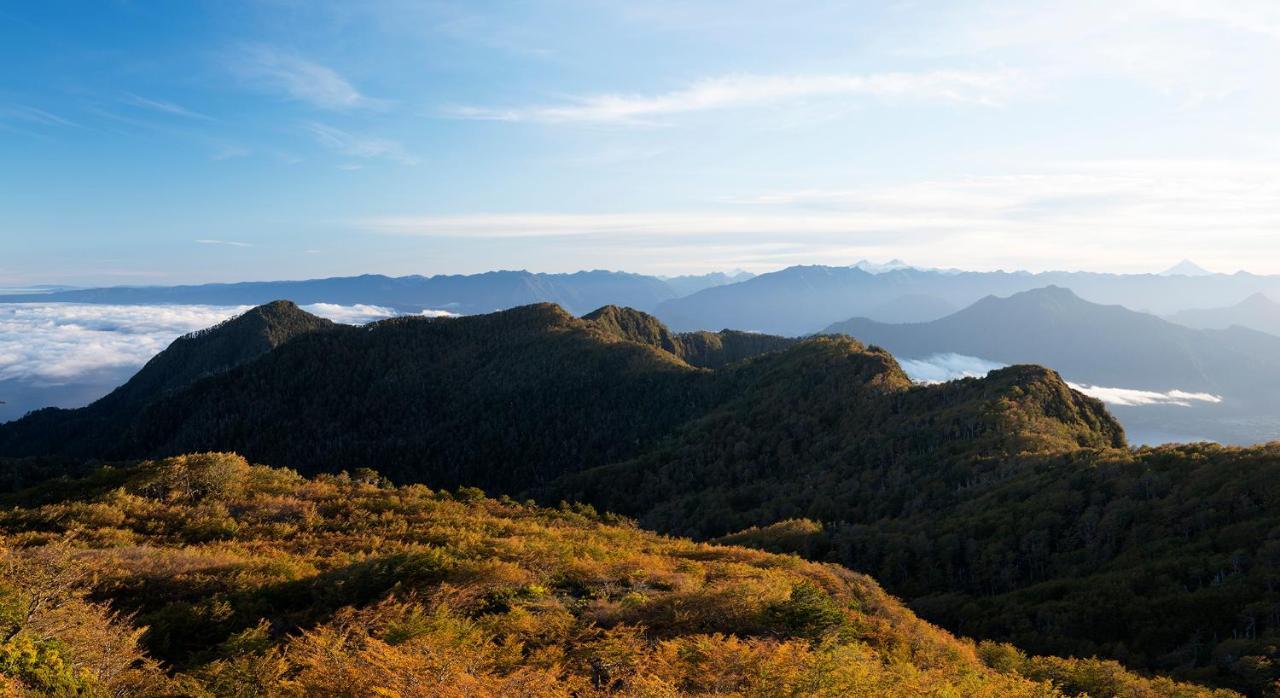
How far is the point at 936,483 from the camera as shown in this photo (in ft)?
A: 237

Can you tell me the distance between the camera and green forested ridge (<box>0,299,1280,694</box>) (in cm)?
3431

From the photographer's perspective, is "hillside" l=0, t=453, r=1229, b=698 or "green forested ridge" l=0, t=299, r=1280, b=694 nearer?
"hillside" l=0, t=453, r=1229, b=698

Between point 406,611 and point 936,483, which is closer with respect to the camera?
point 406,611

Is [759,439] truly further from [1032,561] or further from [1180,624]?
[1180,624]

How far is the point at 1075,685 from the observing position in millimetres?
19234

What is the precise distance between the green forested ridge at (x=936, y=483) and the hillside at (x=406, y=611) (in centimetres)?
1690

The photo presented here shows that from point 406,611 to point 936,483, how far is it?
240ft

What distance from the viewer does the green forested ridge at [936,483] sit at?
34.3m

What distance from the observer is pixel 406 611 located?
1456cm

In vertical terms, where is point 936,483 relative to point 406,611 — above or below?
below

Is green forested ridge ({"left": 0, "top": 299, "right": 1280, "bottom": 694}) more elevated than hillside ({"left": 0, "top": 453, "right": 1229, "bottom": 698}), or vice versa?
hillside ({"left": 0, "top": 453, "right": 1229, "bottom": 698})

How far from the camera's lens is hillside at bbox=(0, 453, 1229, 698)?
34.7 feet

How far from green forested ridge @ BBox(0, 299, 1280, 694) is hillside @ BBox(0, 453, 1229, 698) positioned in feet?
55.5

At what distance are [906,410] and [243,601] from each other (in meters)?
109
